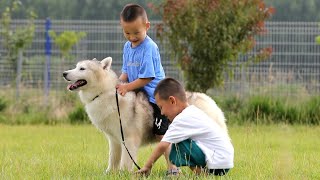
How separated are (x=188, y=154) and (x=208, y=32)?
855cm

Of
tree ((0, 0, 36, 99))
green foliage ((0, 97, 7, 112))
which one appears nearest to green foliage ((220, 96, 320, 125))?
green foliage ((0, 97, 7, 112))

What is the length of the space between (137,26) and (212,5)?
7642 millimetres

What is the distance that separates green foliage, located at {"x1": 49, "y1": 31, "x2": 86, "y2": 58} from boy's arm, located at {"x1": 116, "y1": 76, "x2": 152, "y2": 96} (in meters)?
10.9

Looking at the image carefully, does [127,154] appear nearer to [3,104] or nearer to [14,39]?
[3,104]

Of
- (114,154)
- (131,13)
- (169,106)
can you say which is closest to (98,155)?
(114,154)

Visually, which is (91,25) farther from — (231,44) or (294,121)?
(294,121)

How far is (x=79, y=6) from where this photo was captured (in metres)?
23.9

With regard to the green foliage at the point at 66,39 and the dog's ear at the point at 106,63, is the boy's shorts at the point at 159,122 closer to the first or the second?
the dog's ear at the point at 106,63

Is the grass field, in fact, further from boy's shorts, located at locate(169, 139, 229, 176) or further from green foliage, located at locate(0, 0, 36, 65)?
green foliage, located at locate(0, 0, 36, 65)

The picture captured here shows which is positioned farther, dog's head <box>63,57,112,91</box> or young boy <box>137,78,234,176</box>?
dog's head <box>63,57,112,91</box>

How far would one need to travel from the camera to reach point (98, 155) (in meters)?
9.64

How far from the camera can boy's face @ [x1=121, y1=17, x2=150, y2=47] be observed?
25.8 ft

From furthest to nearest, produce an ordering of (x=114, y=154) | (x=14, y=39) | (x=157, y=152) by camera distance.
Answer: (x=14, y=39), (x=114, y=154), (x=157, y=152)

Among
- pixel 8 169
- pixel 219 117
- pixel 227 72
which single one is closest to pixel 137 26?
pixel 219 117
